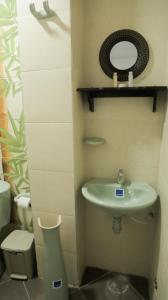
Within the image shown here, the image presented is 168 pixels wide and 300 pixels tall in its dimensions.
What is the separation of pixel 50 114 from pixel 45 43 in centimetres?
42

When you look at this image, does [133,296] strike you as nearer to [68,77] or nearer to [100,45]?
[68,77]

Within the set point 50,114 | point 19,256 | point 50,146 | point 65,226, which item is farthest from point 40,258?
point 50,114

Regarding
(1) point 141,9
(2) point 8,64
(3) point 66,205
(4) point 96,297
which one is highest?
(1) point 141,9

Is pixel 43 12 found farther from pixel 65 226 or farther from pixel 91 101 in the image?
pixel 65 226

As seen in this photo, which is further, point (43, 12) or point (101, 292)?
point (101, 292)

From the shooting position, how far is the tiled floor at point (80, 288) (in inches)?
60.5

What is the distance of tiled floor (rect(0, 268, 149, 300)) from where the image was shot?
154cm

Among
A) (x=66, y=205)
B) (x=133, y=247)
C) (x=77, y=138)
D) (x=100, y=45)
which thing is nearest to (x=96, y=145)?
(x=77, y=138)

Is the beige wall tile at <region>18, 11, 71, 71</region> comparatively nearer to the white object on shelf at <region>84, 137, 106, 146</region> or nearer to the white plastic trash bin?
the white object on shelf at <region>84, 137, 106, 146</region>

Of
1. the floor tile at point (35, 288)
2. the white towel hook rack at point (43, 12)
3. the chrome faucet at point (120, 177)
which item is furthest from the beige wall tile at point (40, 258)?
the white towel hook rack at point (43, 12)

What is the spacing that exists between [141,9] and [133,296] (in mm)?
2062

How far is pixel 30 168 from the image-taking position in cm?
143

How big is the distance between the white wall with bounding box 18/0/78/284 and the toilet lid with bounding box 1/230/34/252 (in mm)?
267

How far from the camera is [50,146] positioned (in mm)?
1337
